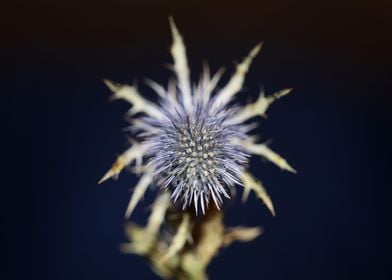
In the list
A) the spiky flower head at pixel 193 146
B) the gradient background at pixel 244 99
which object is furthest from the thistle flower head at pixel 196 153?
the gradient background at pixel 244 99

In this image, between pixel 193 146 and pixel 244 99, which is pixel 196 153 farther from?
pixel 244 99


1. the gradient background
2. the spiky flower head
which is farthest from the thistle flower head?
the gradient background

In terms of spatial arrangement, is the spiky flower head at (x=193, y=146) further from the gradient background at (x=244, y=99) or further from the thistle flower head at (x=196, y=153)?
the gradient background at (x=244, y=99)

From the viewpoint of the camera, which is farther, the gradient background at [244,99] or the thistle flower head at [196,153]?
the gradient background at [244,99]

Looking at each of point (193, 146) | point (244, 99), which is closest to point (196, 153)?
point (193, 146)

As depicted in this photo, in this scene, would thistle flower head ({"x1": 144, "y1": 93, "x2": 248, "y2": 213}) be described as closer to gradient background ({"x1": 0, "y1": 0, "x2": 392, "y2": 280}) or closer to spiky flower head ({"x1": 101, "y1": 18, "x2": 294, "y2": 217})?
spiky flower head ({"x1": 101, "y1": 18, "x2": 294, "y2": 217})

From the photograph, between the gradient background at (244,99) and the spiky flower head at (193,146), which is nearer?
the spiky flower head at (193,146)
